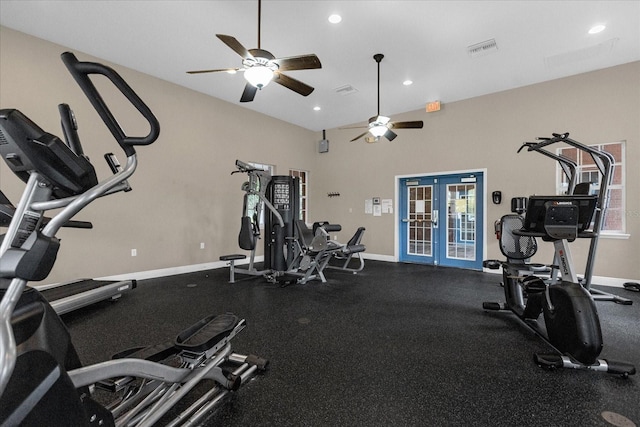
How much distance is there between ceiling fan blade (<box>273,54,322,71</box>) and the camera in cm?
290

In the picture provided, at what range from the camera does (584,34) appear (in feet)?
12.6

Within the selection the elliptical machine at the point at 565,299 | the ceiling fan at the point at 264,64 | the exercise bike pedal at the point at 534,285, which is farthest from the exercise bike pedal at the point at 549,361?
the ceiling fan at the point at 264,64

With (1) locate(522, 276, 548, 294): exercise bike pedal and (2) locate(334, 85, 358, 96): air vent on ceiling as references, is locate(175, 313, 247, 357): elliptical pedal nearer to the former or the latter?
(1) locate(522, 276, 548, 294): exercise bike pedal

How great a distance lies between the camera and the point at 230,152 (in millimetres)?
6324

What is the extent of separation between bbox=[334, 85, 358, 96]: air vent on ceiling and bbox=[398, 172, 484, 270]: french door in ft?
8.04

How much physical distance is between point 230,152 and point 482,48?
16.2 feet

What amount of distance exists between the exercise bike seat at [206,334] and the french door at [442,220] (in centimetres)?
550

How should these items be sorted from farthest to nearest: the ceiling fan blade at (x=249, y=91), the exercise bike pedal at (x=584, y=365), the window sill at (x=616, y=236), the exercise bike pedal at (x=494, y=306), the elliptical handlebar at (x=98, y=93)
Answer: the window sill at (x=616, y=236) → the ceiling fan blade at (x=249, y=91) → the exercise bike pedal at (x=494, y=306) → the exercise bike pedal at (x=584, y=365) → the elliptical handlebar at (x=98, y=93)

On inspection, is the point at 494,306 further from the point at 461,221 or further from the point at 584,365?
the point at 461,221

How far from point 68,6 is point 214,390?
178 inches

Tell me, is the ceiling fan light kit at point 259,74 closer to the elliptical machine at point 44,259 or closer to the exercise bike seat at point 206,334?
the elliptical machine at point 44,259

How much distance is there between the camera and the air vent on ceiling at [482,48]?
160 inches

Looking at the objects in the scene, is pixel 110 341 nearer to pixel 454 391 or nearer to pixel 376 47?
pixel 454 391

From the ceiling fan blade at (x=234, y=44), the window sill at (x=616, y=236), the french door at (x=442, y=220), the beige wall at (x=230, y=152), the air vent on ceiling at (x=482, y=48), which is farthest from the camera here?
the french door at (x=442, y=220)
